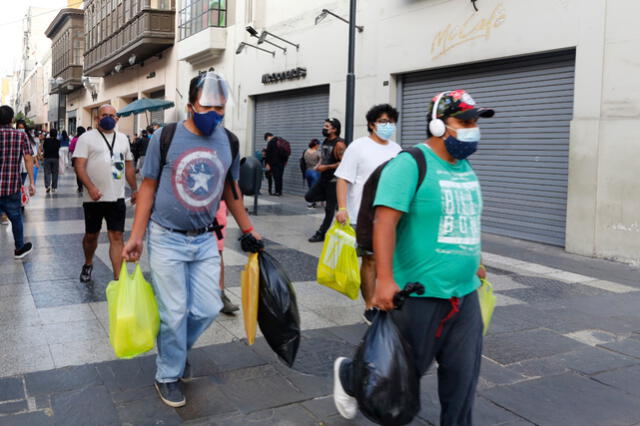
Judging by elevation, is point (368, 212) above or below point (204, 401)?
above

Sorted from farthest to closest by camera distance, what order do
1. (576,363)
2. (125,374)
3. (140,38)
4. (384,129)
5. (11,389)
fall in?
(140,38) → (384,129) → (576,363) → (125,374) → (11,389)

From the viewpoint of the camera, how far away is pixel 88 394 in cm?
366

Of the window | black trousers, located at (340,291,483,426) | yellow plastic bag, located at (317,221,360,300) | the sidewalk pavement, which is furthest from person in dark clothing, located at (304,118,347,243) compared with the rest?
the window

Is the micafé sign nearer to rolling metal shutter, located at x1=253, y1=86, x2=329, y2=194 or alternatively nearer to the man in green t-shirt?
rolling metal shutter, located at x1=253, y1=86, x2=329, y2=194

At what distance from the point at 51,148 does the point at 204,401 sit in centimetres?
1462

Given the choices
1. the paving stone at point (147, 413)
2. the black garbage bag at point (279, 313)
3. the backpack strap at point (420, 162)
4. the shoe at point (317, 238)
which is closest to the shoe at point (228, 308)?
the paving stone at point (147, 413)

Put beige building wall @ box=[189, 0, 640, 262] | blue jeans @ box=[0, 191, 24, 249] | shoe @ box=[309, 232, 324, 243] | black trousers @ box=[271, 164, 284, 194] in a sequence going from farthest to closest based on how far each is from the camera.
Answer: black trousers @ box=[271, 164, 284, 194]
shoe @ box=[309, 232, 324, 243]
beige building wall @ box=[189, 0, 640, 262]
blue jeans @ box=[0, 191, 24, 249]

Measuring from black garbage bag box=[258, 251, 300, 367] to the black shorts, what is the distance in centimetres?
298

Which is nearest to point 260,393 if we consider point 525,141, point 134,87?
point 525,141

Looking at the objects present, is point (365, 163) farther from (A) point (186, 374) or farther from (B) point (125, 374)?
(B) point (125, 374)

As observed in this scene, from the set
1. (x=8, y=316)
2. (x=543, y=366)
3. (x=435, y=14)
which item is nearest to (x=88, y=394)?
(x=8, y=316)

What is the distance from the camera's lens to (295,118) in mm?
17625

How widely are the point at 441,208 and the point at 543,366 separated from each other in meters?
2.21

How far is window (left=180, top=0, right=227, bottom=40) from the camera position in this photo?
67.4ft
